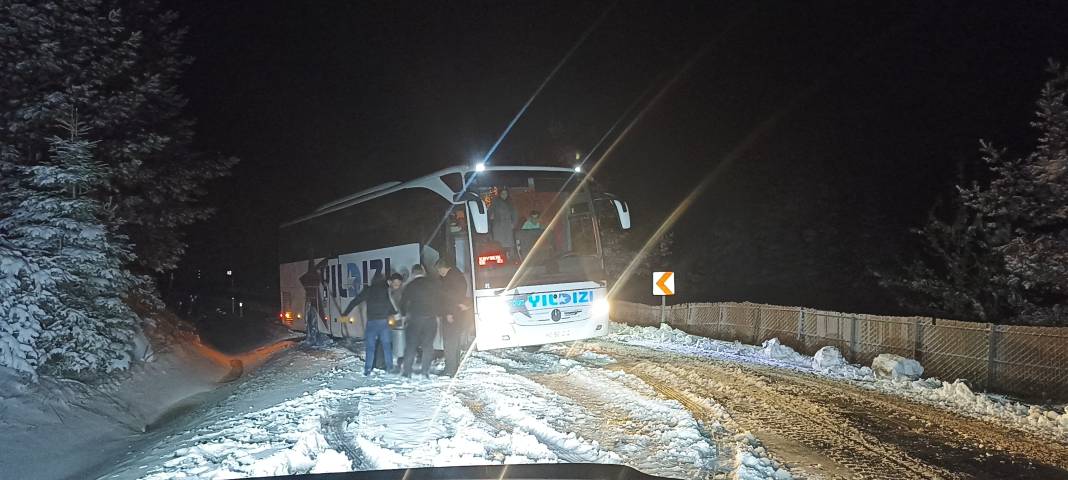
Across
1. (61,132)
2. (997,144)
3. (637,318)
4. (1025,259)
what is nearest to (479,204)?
(61,132)

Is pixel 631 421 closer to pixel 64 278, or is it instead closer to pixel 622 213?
pixel 622 213

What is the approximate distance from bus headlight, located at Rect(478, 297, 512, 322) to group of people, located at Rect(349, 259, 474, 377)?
24 centimetres

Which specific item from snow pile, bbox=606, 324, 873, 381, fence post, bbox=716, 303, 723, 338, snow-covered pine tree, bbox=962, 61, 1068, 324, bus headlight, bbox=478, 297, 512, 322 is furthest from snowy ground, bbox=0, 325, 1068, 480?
fence post, bbox=716, 303, 723, 338

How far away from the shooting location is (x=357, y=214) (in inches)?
704

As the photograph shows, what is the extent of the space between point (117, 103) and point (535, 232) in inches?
387

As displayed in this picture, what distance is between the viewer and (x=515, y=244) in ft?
44.1

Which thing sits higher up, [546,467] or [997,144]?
[997,144]

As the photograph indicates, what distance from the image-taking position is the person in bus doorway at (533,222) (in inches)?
539

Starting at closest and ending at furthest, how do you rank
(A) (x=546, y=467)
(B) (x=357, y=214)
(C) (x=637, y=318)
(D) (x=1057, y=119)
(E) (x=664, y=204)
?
(A) (x=546, y=467) → (D) (x=1057, y=119) → (B) (x=357, y=214) → (C) (x=637, y=318) → (E) (x=664, y=204)

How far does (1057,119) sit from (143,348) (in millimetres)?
18427

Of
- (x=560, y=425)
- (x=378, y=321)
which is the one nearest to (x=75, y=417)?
(x=378, y=321)

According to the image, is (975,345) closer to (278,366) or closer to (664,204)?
(278,366)

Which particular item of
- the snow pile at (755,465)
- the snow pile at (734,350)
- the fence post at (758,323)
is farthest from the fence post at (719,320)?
the snow pile at (755,465)

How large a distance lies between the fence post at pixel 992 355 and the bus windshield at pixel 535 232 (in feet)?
22.3
